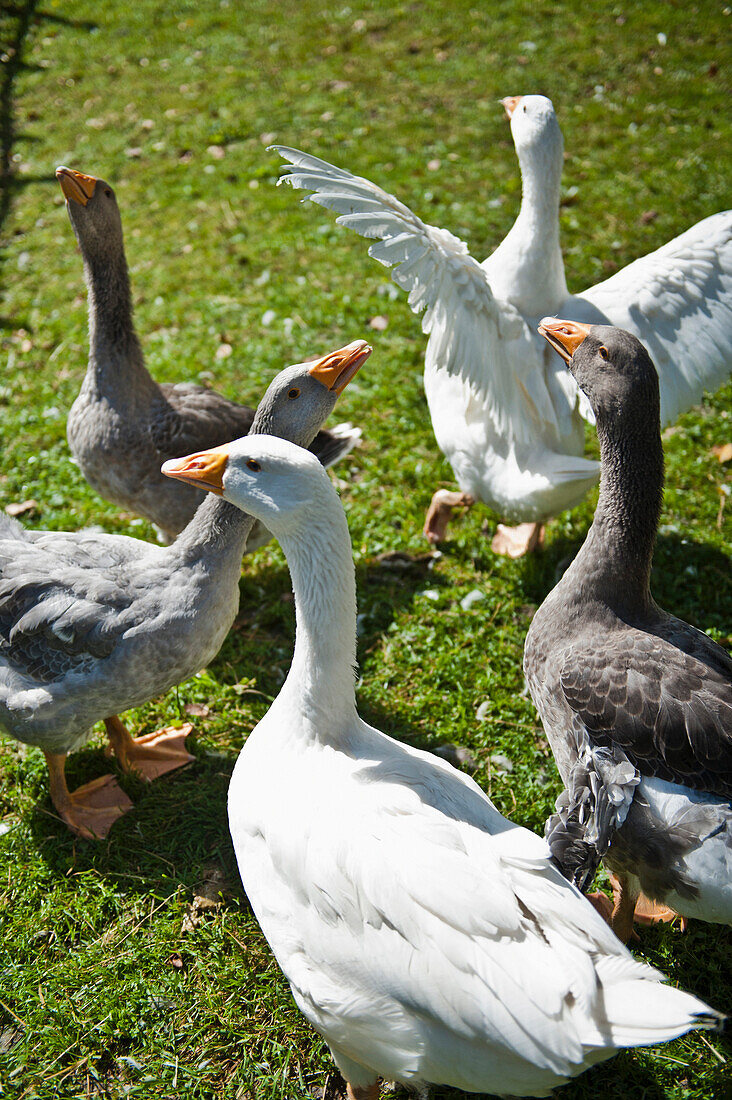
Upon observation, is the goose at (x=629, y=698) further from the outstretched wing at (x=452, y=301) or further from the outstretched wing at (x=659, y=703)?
the outstretched wing at (x=452, y=301)

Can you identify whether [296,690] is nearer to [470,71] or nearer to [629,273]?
[629,273]

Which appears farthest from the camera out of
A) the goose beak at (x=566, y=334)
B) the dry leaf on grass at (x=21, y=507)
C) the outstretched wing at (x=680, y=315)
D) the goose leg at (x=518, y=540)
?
the dry leaf on grass at (x=21, y=507)

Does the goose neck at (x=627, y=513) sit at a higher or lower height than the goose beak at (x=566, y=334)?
lower

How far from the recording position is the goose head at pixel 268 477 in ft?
7.97

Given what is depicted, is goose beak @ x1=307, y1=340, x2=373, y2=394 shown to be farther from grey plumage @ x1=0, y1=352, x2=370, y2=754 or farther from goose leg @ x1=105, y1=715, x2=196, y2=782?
goose leg @ x1=105, y1=715, x2=196, y2=782

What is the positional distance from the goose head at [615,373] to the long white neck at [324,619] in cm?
113

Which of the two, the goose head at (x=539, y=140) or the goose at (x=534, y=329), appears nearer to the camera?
the goose at (x=534, y=329)

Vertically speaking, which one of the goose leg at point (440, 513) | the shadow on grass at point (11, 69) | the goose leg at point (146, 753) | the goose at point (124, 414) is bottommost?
the goose leg at point (146, 753)

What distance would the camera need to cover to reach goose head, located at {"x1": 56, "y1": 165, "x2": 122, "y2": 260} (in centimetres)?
418

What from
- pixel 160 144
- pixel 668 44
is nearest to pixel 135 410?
pixel 160 144

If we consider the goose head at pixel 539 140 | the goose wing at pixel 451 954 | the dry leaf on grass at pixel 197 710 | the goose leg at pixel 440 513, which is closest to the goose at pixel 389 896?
the goose wing at pixel 451 954

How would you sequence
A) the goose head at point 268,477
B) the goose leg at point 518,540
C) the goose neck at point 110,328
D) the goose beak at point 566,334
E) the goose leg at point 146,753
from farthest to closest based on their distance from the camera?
1. the goose leg at point 518,540
2. the goose neck at point 110,328
3. the goose leg at point 146,753
4. the goose beak at point 566,334
5. the goose head at point 268,477

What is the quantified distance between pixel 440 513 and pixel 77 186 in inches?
105

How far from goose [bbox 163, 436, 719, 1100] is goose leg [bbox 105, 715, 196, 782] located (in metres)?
1.05
